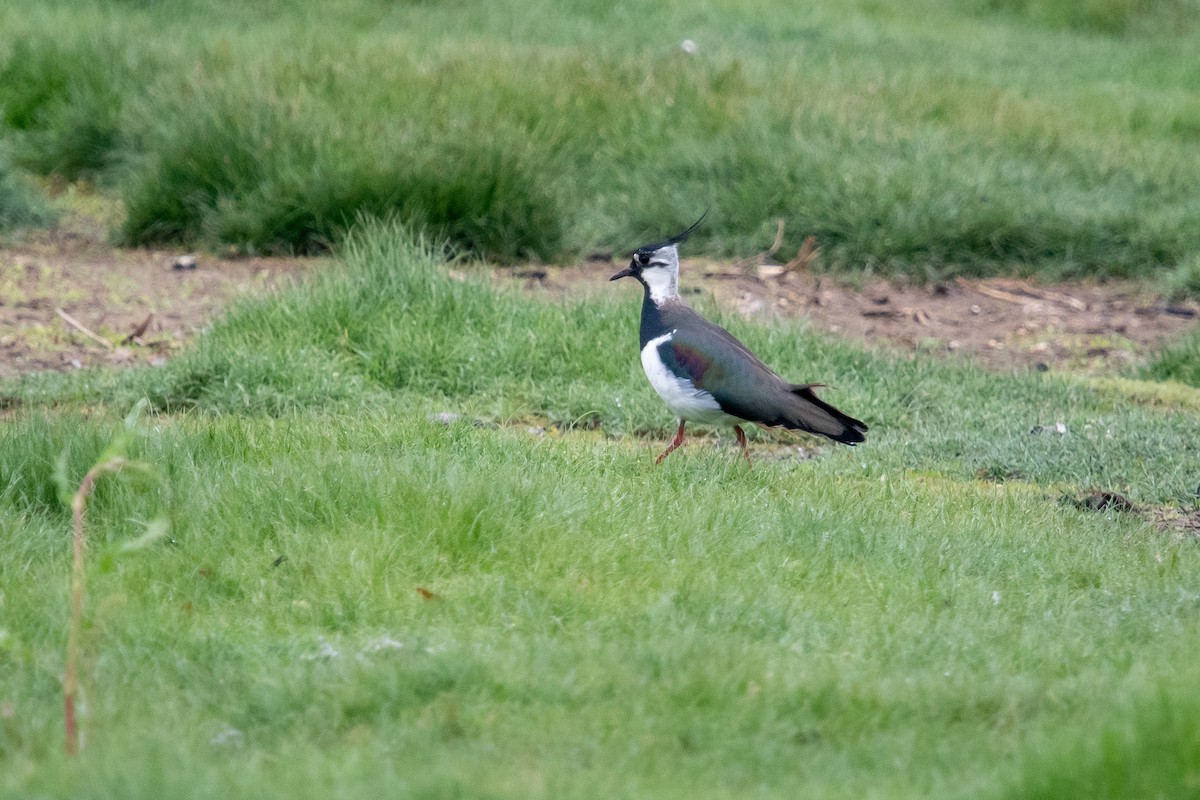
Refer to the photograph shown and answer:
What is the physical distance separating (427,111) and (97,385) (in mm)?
4092

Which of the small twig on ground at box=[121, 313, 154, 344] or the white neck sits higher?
the white neck

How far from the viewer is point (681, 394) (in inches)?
236

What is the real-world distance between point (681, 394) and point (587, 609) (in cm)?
168

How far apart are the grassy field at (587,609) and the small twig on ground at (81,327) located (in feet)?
3.66

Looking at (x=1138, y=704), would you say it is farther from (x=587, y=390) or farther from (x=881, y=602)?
(x=587, y=390)

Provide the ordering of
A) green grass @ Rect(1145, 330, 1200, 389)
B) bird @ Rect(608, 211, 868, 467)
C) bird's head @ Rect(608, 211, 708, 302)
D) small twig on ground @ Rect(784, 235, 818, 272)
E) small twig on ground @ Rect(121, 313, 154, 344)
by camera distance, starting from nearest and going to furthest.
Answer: bird @ Rect(608, 211, 868, 467), bird's head @ Rect(608, 211, 708, 302), small twig on ground @ Rect(121, 313, 154, 344), green grass @ Rect(1145, 330, 1200, 389), small twig on ground @ Rect(784, 235, 818, 272)

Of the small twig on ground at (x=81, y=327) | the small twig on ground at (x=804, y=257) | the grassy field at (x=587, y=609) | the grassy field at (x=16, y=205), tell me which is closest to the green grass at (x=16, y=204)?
the grassy field at (x=16, y=205)

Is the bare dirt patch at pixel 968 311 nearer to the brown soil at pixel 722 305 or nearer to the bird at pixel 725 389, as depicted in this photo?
the brown soil at pixel 722 305

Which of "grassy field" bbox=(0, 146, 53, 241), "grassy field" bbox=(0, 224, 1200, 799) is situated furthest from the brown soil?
"grassy field" bbox=(0, 224, 1200, 799)

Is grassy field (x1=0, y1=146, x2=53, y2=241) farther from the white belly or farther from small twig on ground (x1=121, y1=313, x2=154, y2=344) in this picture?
the white belly

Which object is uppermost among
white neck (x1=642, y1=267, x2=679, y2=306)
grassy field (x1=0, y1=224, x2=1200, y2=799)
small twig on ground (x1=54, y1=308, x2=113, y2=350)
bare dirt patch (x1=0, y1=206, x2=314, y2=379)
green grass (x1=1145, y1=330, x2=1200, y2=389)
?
white neck (x1=642, y1=267, x2=679, y2=306)

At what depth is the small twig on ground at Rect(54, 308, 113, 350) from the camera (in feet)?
27.3

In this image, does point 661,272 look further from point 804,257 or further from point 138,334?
point 804,257

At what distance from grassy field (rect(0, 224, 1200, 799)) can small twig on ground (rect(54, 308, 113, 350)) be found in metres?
1.11
